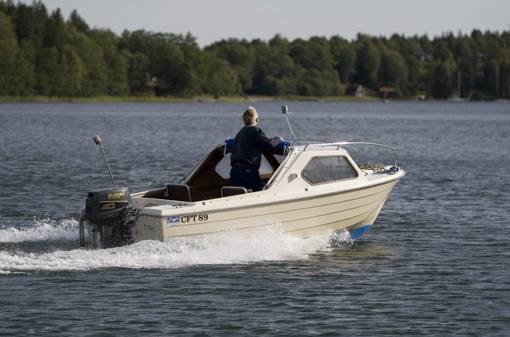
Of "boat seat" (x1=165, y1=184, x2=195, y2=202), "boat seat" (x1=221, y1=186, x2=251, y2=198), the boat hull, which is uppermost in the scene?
"boat seat" (x1=221, y1=186, x2=251, y2=198)

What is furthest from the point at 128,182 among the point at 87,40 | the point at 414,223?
the point at 87,40

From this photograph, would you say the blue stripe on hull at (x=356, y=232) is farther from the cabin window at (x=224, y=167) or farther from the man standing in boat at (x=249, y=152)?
the man standing in boat at (x=249, y=152)

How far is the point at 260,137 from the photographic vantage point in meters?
13.8

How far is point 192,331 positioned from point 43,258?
3.51m

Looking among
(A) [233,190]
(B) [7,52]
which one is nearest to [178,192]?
(A) [233,190]

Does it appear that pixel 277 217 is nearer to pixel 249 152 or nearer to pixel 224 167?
pixel 249 152

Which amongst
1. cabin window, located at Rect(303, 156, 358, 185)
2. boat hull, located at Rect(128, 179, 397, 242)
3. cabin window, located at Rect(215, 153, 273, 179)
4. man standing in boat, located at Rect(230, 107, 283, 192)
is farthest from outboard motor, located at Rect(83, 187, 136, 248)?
cabin window, located at Rect(303, 156, 358, 185)

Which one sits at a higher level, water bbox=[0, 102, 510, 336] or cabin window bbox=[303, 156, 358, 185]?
cabin window bbox=[303, 156, 358, 185]

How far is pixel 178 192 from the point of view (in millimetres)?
14320

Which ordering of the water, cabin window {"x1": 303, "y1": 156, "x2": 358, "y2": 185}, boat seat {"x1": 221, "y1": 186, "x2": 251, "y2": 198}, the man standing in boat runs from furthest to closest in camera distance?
cabin window {"x1": 303, "y1": 156, "x2": 358, "y2": 185} < the man standing in boat < boat seat {"x1": 221, "y1": 186, "x2": 251, "y2": 198} < the water

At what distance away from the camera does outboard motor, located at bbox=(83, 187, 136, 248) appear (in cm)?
1259

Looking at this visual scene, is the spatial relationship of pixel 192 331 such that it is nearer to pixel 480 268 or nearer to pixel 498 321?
pixel 498 321

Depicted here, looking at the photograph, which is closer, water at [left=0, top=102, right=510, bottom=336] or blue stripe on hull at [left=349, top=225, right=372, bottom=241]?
water at [left=0, top=102, right=510, bottom=336]

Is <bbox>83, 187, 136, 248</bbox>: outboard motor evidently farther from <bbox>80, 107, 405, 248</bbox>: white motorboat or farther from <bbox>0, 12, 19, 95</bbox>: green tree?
<bbox>0, 12, 19, 95</bbox>: green tree
